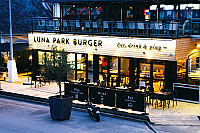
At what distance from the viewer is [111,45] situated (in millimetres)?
25625

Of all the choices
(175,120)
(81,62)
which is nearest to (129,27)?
(81,62)

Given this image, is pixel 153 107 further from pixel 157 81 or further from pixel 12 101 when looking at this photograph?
pixel 12 101

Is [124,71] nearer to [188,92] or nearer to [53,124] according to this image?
[188,92]

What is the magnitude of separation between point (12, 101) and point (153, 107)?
8.97 m

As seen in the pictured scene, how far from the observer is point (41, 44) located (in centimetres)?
3027

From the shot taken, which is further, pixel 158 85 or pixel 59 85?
pixel 158 85

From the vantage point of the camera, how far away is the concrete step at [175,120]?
17.8 m

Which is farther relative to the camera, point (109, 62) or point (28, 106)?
point (109, 62)

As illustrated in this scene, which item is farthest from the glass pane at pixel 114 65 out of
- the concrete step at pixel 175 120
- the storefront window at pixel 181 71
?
the concrete step at pixel 175 120

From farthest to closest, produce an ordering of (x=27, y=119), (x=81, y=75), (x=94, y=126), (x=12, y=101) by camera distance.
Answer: (x=81, y=75)
(x=12, y=101)
(x=27, y=119)
(x=94, y=126)

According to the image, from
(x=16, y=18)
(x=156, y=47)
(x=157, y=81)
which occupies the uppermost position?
(x=16, y=18)

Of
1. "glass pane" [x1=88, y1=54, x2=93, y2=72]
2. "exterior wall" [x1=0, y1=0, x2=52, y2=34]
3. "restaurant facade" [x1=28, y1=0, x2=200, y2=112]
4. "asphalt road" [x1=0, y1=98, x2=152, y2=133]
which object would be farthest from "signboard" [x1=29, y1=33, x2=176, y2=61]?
"exterior wall" [x1=0, y1=0, x2=52, y2=34]

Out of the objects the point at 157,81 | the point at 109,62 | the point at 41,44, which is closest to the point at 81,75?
the point at 109,62

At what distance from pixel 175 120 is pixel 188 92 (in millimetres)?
3879
